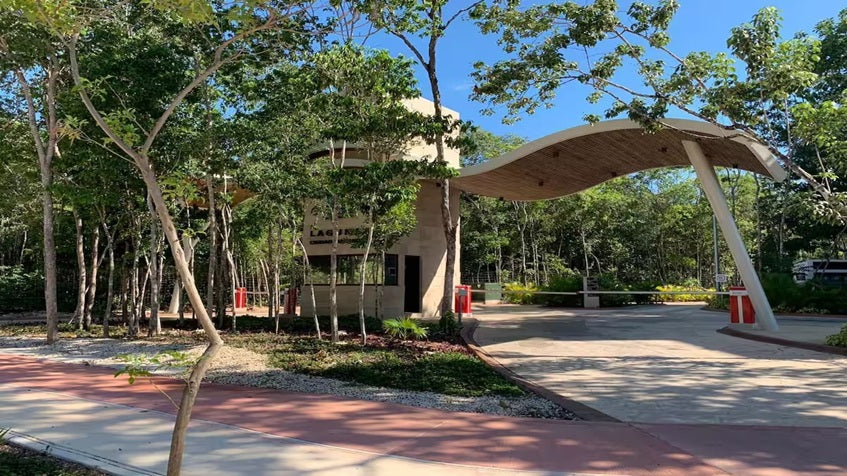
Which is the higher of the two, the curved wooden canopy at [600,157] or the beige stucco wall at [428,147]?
the beige stucco wall at [428,147]

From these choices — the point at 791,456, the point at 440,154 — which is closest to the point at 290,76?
the point at 440,154

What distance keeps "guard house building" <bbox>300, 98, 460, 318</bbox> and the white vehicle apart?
52.3 feet

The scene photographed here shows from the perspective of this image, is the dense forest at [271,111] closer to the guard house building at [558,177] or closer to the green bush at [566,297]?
the guard house building at [558,177]

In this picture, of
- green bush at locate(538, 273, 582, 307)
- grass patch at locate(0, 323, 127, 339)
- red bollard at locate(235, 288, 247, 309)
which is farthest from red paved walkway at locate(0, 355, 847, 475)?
red bollard at locate(235, 288, 247, 309)

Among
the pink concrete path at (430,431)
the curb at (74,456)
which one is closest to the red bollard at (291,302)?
the pink concrete path at (430,431)

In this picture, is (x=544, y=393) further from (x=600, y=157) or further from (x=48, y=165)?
(x=48, y=165)

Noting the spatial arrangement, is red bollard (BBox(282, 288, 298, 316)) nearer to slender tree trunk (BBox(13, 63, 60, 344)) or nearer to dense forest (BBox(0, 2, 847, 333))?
dense forest (BBox(0, 2, 847, 333))

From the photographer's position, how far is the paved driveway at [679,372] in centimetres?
660

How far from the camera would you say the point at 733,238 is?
14.1m

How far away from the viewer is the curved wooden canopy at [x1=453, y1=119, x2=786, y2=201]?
12.8 meters

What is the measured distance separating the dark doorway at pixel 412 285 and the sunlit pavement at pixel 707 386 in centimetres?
534

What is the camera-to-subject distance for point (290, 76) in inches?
466

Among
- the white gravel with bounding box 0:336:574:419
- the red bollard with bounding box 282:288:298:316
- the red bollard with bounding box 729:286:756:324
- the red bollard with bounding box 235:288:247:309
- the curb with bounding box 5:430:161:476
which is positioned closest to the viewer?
the curb with bounding box 5:430:161:476

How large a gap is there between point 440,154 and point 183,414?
9939mm
